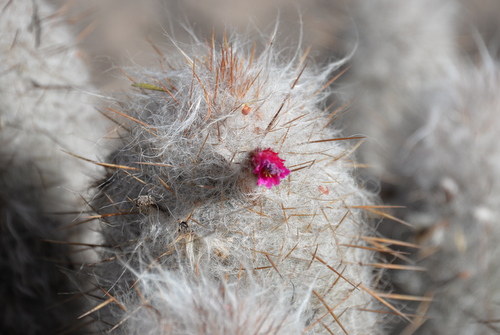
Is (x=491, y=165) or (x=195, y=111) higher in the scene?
(x=195, y=111)

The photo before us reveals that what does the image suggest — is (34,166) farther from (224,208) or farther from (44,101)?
(224,208)

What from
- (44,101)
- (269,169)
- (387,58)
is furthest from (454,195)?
(44,101)

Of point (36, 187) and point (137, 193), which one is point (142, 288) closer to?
point (137, 193)

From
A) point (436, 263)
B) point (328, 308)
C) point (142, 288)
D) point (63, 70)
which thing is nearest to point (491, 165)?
point (436, 263)

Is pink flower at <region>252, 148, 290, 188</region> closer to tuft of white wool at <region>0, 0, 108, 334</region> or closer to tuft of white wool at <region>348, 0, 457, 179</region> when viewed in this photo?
tuft of white wool at <region>0, 0, 108, 334</region>

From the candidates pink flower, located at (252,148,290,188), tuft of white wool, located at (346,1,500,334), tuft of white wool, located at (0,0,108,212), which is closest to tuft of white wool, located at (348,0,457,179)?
tuft of white wool, located at (346,1,500,334)

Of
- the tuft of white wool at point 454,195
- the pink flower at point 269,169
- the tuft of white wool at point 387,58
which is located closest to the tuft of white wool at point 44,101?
the pink flower at point 269,169
